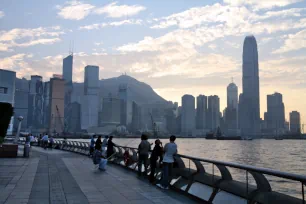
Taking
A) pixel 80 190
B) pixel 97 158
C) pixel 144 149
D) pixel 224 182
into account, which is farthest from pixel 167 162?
pixel 97 158

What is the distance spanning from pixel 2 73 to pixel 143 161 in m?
102

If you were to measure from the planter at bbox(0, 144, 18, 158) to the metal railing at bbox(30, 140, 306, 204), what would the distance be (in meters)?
16.6

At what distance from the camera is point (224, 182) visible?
27.9ft

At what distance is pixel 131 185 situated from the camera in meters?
12.4

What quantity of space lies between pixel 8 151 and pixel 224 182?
70.6 ft

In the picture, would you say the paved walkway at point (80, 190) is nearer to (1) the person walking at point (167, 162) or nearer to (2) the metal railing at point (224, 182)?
(1) the person walking at point (167, 162)

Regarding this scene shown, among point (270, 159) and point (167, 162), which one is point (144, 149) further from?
point (270, 159)

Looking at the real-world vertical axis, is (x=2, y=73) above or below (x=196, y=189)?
above

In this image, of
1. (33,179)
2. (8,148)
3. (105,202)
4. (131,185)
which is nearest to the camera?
(105,202)

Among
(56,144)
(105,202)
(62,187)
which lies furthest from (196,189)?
(56,144)

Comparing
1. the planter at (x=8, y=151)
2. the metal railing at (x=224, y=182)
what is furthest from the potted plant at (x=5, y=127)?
the metal railing at (x=224, y=182)

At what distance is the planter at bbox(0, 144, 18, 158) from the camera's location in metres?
25.3

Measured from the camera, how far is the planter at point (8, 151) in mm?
25266

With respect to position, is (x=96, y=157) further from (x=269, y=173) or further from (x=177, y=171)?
(x=269, y=173)
